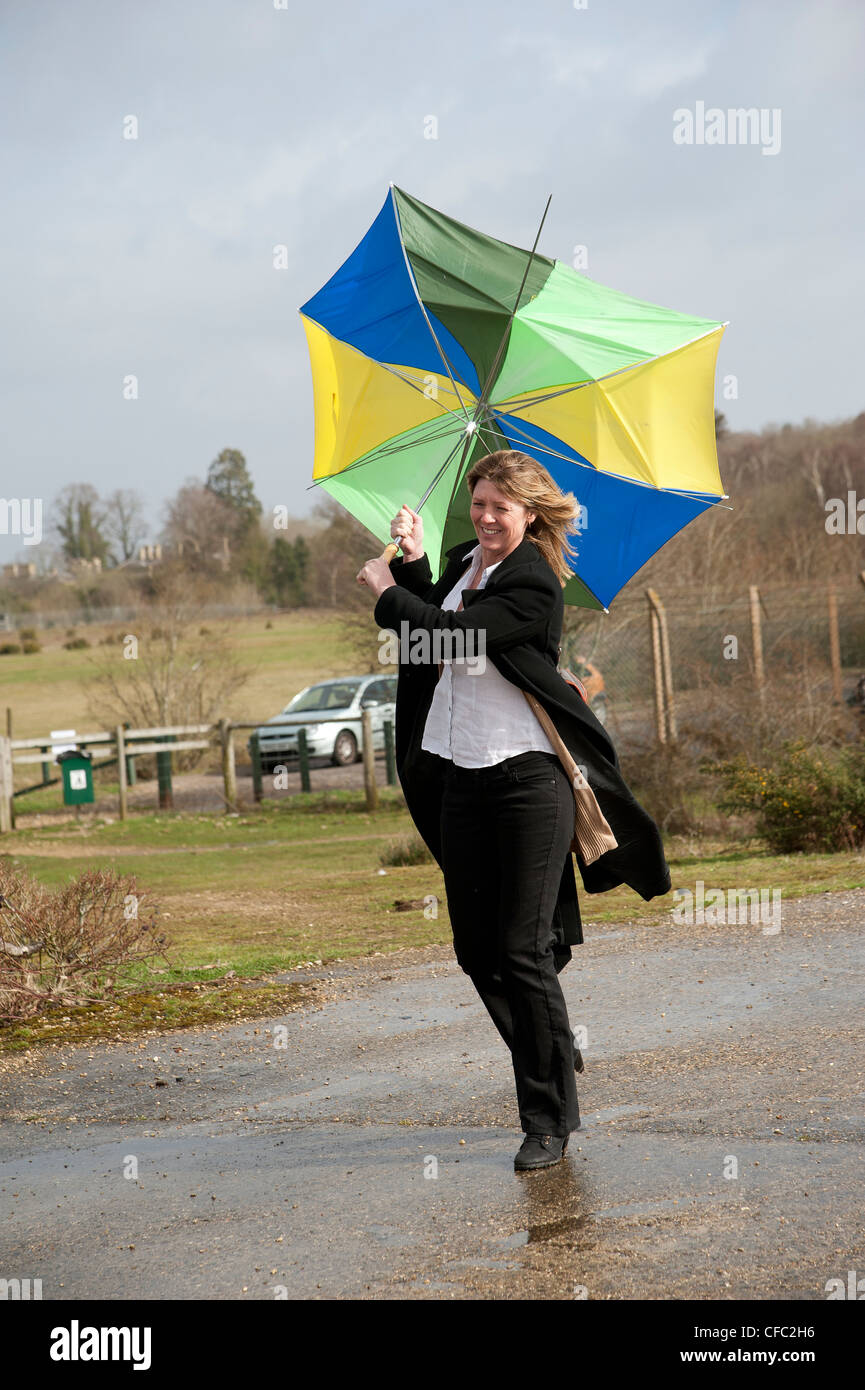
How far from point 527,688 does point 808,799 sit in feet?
23.8

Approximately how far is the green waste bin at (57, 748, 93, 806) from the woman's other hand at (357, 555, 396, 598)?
53.3ft

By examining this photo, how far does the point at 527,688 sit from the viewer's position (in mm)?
4297

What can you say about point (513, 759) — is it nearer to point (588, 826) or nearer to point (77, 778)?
point (588, 826)

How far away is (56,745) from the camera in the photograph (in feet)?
67.5

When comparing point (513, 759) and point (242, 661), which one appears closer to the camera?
point (513, 759)

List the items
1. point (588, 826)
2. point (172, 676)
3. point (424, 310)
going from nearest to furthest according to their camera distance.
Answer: point (588, 826), point (424, 310), point (172, 676)

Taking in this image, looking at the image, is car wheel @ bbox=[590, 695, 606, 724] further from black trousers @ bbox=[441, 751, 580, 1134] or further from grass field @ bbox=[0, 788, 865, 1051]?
black trousers @ bbox=[441, 751, 580, 1134]

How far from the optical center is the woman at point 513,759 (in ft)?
14.0

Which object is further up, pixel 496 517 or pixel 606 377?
pixel 606 377

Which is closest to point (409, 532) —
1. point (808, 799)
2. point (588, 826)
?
point (588, 826)

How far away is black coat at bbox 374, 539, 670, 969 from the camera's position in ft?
13.9

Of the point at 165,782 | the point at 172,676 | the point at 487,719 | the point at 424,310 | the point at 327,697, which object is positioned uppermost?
the point at 424,310

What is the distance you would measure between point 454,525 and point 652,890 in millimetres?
1569
